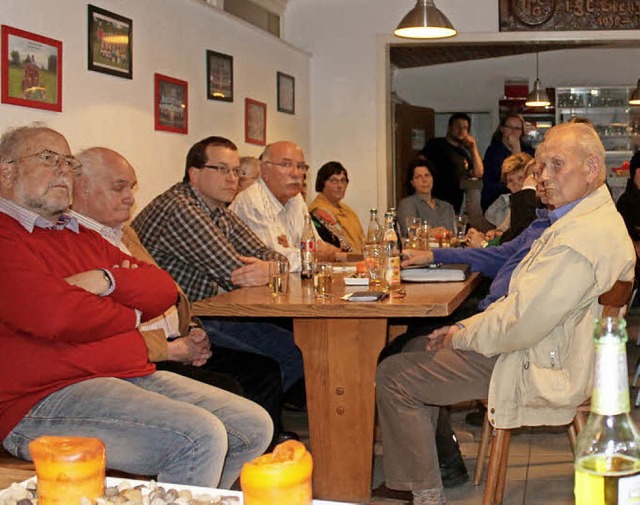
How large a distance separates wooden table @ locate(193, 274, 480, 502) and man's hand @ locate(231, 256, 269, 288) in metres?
0.19

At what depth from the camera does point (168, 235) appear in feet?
12.1

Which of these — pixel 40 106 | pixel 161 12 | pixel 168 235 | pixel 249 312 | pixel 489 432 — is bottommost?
pixel 489 432

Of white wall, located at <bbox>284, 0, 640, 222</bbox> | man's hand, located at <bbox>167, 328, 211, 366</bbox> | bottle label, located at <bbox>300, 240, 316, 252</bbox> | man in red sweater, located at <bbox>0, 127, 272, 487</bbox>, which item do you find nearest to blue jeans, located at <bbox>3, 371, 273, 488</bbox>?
man in red sweater, located at <bbox>0, 127, 272, 487</bbox>

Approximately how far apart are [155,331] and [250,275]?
0.66m

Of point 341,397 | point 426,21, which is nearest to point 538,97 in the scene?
point 426,21

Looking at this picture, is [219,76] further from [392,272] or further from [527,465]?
[527,465]

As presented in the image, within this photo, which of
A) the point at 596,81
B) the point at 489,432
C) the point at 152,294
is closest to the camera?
the point at 152,294

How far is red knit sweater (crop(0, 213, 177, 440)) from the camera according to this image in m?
2.27

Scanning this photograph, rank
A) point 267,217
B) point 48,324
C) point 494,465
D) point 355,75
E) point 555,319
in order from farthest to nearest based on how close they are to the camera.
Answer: point 355,75 < point 267,217 < point 494,465 < point 555,319 < point 48,324

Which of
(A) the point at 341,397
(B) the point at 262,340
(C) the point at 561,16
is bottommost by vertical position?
(A) the point at 341,397

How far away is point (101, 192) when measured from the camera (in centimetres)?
322

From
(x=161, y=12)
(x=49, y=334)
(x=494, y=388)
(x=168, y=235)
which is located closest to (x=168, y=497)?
(x=49, y=334)

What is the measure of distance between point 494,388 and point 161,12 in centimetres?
319

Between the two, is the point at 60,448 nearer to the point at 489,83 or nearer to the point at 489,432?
the point at 489,432
